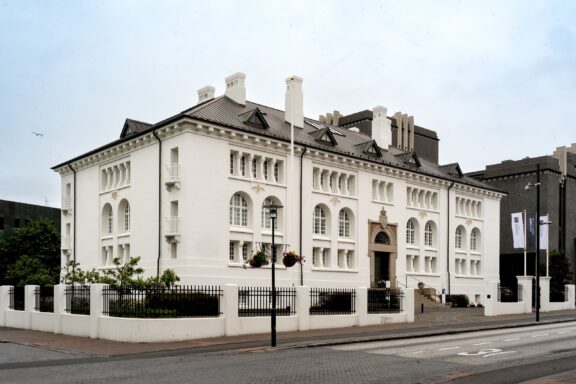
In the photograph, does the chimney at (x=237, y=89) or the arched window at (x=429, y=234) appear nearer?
the chimney at (x=237, y=89)

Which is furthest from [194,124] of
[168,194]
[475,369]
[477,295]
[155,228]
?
[477,295]

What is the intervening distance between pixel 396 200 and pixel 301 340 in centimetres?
2688

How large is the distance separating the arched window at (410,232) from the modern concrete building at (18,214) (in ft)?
159

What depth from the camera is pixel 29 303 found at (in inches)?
1173

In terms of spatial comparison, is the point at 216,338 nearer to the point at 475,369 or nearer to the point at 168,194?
the point at 475,369

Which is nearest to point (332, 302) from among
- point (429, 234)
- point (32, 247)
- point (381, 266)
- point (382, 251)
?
point (382, 251)

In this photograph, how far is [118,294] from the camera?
77.3 ft

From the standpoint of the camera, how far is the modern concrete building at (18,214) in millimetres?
79062

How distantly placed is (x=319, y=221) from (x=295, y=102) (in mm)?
8947

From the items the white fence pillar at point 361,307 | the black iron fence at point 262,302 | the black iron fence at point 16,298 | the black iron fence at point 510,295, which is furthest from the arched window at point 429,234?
the black iron fence at point 16,298

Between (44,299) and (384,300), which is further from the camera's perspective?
(384,300)

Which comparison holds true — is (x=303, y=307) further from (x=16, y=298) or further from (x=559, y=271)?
(x=559, y=271)

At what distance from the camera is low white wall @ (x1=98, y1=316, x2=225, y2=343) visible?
22.2 meters

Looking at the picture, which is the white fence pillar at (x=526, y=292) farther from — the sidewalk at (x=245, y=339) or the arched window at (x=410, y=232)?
the arched window at (x=410, y=232)
